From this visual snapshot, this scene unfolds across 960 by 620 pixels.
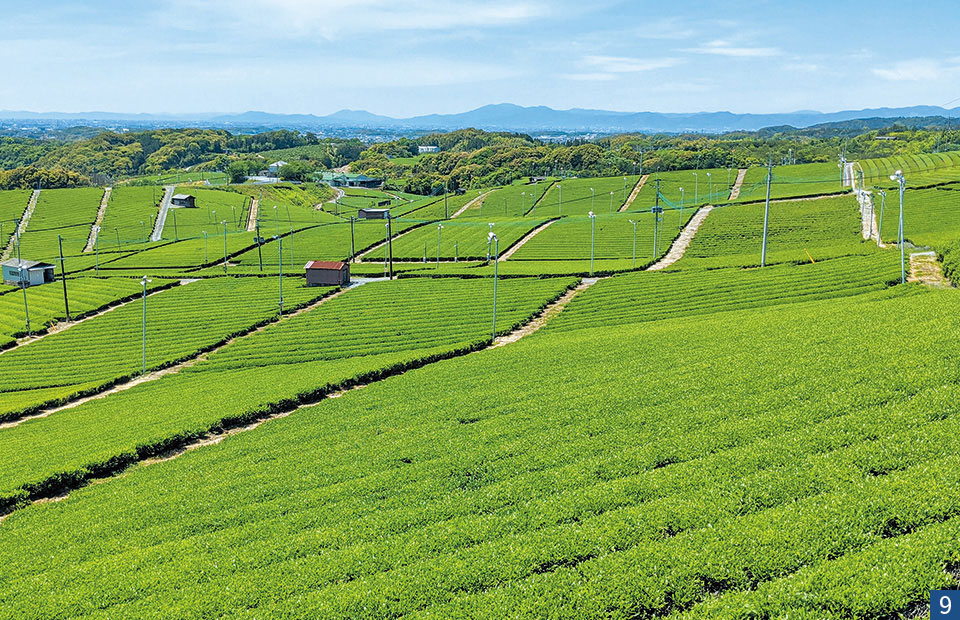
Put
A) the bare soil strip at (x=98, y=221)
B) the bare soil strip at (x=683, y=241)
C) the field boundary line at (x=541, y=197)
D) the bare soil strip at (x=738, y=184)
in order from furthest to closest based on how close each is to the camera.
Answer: the field boundary line at (x=541, y=197) < the bare soil strip at (x=738, y=184) < the bare soil strip at (x=98, y=221) < the bare soil strip at (x=683, y=241)

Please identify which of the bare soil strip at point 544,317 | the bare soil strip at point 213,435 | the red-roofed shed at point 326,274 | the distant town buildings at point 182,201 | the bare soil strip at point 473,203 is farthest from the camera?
the distant town buildings at point 182,201

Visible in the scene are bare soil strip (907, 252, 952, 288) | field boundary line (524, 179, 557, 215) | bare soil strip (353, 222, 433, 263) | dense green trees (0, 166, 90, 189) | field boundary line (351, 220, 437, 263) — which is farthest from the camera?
dense green trees (0, 166, 90, 189)

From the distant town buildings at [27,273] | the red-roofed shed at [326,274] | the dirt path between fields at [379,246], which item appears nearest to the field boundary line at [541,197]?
the dirt path between fields at [379,246]

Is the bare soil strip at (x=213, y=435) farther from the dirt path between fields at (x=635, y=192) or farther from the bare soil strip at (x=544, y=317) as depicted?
the dirt path between fields at (x=635, y=192)

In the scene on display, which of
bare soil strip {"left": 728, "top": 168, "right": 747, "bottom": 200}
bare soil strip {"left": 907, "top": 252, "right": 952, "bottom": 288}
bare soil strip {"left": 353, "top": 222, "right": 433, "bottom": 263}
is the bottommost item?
bare soil strip {"left": 353, "top": 222, "right": 433, "bottom": 263}

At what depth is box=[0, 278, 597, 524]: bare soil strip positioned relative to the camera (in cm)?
2638

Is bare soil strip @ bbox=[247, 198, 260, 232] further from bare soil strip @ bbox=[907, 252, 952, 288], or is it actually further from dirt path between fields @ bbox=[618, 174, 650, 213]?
→ bare soil strip @ bbox=[907, 252, 952, 288]

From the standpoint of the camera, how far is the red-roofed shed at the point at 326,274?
75.1 metres

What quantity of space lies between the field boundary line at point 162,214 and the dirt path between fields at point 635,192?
91.3m

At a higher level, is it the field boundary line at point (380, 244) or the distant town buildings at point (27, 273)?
the field boundary line at point (380, 244)

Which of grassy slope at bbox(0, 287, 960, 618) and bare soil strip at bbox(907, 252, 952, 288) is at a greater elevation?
bare soil strip at bbox(907, 252, 952, 288)

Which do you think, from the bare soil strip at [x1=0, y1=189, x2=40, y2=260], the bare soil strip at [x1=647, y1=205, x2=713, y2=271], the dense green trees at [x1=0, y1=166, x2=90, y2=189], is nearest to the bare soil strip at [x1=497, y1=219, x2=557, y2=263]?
the bare soil strip at [x1=647, y1=205, x2=713, y2=271]

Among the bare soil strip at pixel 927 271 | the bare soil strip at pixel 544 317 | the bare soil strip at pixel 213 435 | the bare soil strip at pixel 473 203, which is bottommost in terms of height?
the bare soil strip at pixel 213 435

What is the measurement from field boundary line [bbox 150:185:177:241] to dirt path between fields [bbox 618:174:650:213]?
300 feet
